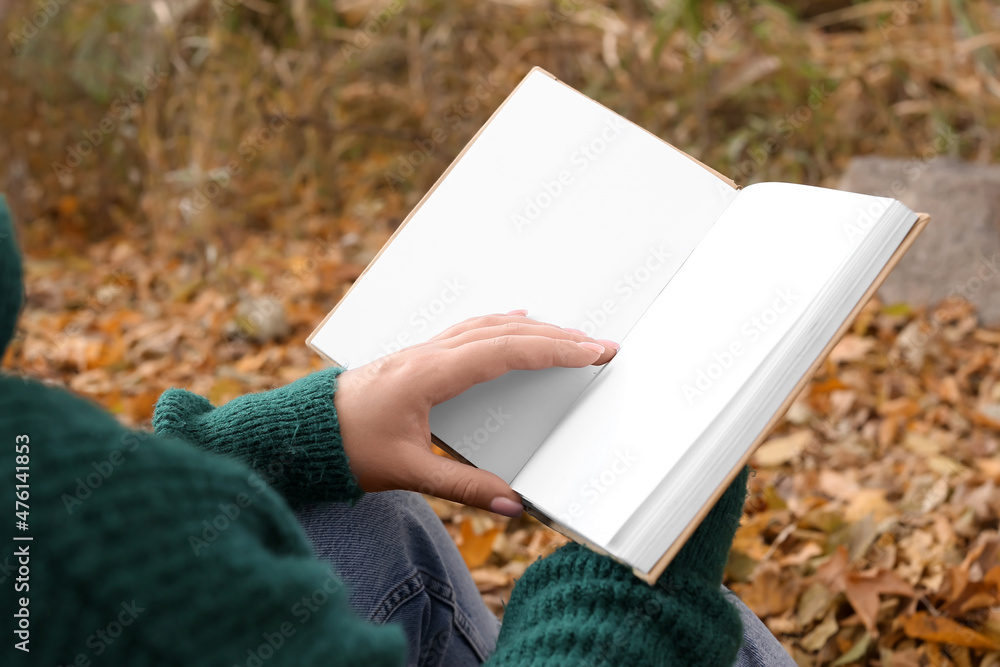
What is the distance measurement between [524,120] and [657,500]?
537mm

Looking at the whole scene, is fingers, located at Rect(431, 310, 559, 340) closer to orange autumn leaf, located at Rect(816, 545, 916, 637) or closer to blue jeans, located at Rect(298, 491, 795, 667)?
blue jeans, located at Rect(298, 491, 795, 667)

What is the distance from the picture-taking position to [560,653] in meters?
0.62

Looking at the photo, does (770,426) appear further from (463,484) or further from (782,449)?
(782,449)

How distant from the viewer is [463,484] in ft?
2.52

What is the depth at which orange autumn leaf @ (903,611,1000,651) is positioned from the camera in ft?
3.59

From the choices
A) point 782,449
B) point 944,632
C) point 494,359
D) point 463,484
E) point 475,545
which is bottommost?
point 475,545

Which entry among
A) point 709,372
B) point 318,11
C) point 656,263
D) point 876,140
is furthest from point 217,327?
point 876,140

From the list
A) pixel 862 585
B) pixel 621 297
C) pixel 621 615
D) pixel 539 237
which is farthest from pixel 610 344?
pixel 862 585

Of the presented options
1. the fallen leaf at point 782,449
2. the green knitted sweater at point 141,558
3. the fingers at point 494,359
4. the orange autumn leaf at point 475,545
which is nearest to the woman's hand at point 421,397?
the fingers at point 494,359

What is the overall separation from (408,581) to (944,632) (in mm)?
784

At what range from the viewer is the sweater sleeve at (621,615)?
0.62m

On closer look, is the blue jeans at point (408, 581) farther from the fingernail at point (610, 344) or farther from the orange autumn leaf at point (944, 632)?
the orange autumn leaf at point (944, 632)

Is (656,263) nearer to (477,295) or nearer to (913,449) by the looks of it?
(477,295)

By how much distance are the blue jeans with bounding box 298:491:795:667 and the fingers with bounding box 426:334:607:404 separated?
17 cm
